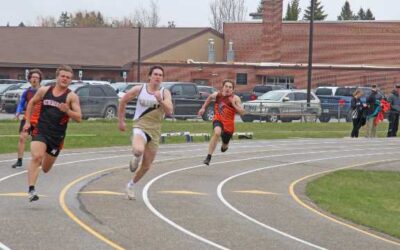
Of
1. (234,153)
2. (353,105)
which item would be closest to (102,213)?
(234,153)

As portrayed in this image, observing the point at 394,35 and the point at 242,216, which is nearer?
the point at 242,216

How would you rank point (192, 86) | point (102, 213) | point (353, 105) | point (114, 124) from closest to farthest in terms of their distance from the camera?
point (102, 213) < point (353, 105) < point (114, 124) < point (192, 86)

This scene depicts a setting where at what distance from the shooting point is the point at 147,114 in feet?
40.7

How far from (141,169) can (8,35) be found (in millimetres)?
63459

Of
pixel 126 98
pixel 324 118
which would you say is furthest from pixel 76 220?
pixel 324 118

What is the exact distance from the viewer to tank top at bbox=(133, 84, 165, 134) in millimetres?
12312

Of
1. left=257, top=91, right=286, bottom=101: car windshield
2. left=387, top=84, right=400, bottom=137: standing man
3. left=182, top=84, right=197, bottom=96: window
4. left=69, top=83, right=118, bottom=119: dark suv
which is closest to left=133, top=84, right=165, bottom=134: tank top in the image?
left=387, top=84, right=400, bottom=137: standing man

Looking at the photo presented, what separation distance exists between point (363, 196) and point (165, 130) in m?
14.2

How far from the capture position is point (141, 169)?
12648 mm

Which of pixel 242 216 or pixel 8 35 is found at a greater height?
pixel 8 35

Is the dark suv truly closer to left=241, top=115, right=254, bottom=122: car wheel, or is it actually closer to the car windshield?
left=241, top=115, right=254, bottom=122: car wheel

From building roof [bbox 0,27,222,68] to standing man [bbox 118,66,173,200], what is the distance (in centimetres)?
5287

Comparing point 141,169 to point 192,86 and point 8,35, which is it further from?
point 8,35

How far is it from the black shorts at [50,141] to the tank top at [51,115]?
60 millimetres
